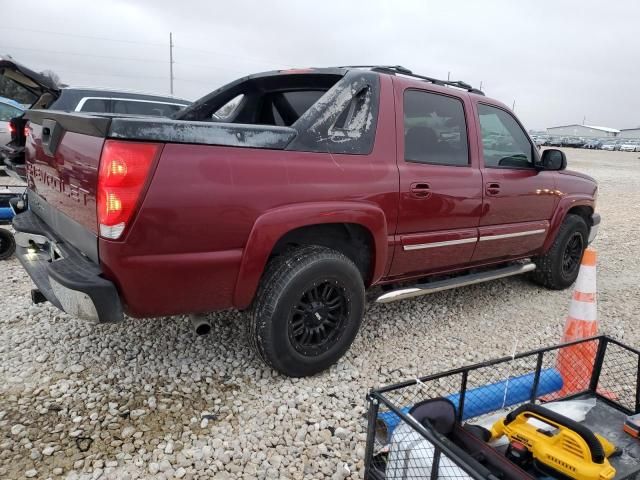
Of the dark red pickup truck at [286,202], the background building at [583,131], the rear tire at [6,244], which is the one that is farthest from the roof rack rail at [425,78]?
the background building at [583,131]

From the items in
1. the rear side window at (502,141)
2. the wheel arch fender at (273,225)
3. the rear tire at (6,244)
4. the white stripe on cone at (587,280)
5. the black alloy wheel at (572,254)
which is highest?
the rear side window at (502,141)

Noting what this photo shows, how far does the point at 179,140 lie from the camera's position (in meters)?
2.30

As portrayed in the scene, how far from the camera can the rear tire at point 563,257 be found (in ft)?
16.0

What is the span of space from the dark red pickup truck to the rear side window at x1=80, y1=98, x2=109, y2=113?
160 inches

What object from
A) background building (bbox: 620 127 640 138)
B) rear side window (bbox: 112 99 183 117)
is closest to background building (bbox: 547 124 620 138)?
background building (bbox: 620 127 640 138)

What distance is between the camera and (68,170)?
262 centimetres

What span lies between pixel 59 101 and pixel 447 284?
6.24m

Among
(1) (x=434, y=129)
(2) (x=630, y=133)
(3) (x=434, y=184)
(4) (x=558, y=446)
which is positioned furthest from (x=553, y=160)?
(2) (x=630, y=133)

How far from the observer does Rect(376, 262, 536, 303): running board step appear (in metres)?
3.41

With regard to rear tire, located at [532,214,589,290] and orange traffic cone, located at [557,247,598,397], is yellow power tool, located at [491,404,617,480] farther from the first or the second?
rear tire, located at [532,214,589,290]

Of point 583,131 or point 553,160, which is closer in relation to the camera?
point 553,160

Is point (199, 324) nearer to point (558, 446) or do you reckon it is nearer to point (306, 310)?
point (306, 310)

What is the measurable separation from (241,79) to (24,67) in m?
3.03

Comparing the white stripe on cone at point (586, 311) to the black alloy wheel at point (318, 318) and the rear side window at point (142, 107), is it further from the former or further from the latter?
the rear side window at point (142, 107)
